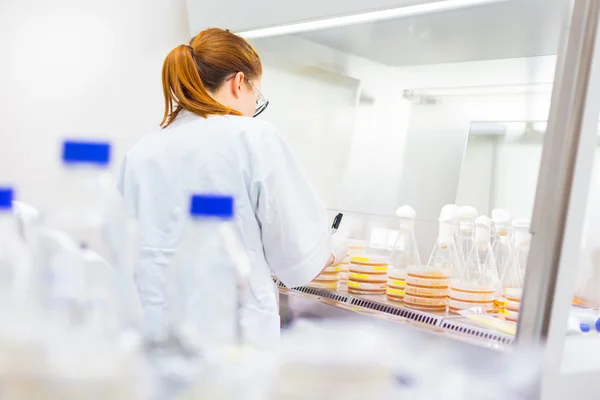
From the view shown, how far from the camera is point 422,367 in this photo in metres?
0.60

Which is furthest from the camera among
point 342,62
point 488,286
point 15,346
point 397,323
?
point 342,62

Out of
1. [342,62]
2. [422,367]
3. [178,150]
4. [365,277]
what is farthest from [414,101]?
[422,367]

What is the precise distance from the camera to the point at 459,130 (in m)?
1.99

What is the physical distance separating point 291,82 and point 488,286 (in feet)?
4.20

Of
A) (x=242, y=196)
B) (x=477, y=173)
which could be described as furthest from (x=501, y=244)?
(x=242, y=196)

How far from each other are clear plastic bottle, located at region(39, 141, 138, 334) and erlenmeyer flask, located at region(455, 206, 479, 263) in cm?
104

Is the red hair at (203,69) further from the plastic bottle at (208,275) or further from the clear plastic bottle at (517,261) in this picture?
the plastic bottle at (208,275)

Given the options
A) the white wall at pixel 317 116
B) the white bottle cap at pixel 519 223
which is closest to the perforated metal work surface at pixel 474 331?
the white bottle cap at pixel 519 223

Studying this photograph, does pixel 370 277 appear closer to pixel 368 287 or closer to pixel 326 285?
pixel 368 287

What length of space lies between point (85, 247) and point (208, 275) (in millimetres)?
108

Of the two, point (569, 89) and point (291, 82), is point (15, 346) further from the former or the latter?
point (291, 82)

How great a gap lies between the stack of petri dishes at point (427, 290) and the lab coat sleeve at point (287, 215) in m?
0.21

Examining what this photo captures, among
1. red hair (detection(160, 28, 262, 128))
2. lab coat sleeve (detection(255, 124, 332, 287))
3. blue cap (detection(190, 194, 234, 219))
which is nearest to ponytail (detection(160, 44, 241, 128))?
red hair (detection(160, 28, 262, 128))

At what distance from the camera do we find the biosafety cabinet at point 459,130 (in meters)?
0.73
